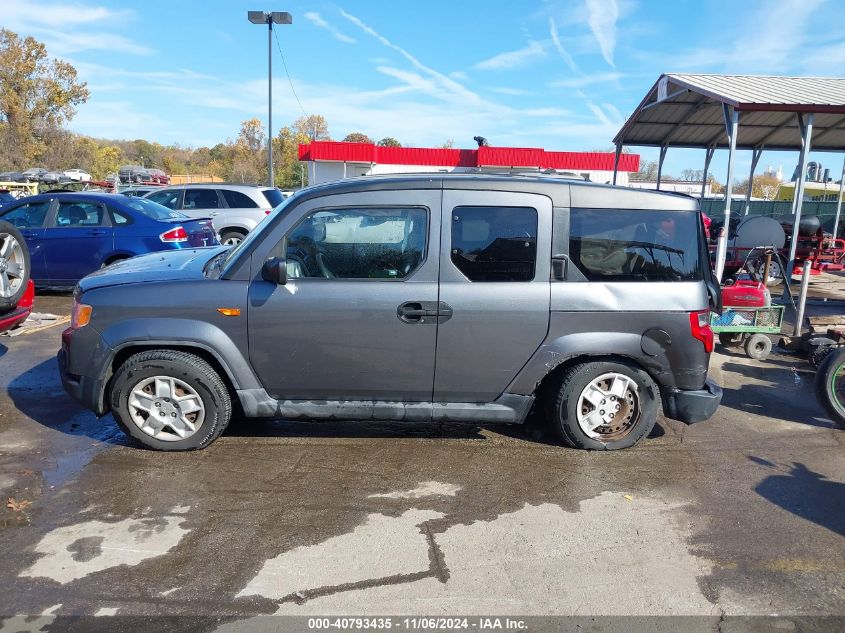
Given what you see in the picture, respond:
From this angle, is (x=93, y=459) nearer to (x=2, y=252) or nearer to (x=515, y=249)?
(x=2, y=252)

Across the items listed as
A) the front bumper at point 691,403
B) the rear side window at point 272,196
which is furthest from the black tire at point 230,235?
the front bumper at point 691,403

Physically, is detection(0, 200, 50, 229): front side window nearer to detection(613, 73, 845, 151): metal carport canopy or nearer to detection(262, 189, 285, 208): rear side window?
detection(262, 189, 285, 208): rear side window

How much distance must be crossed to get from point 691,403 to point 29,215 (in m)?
9.76

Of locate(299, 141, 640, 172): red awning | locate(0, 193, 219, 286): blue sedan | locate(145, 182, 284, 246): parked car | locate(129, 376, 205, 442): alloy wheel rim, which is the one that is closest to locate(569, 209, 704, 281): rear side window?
locate(129, 376, 205, 442): alloy wheel rim

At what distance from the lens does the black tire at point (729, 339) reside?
25.7ft

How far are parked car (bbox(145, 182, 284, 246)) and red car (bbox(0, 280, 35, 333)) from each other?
24.1 ft

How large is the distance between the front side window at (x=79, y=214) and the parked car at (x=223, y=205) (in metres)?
3.47

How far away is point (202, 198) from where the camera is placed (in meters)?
13.3

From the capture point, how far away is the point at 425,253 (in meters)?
4.34

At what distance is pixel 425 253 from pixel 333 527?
186 centimetres

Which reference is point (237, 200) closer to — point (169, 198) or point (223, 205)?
point (223, 205)

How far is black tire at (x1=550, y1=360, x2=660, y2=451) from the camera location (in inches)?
177

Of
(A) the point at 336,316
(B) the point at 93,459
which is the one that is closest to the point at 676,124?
(A) the point at 336,316

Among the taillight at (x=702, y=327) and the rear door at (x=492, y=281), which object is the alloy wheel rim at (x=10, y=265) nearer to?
the rear door at (x=492, y=281)
